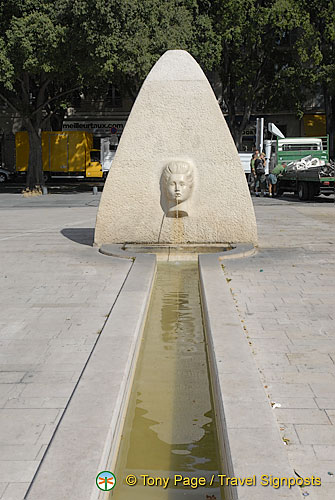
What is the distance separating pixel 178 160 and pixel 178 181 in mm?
386

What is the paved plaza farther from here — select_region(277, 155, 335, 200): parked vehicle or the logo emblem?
select_region(277, 155, 335, 200): parked vehicle

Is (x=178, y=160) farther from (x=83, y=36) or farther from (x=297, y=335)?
(x=83, y=36)

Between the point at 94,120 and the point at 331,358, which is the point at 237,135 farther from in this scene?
the point at 331,358

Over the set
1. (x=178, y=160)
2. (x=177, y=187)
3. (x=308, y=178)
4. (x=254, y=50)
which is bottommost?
(x=308, y=178)

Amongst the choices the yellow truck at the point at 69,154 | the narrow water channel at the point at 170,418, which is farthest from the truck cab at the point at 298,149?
the narrow water channel at the point at 170,418

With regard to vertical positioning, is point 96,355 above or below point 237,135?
below

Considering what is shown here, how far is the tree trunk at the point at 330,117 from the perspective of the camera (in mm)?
41688

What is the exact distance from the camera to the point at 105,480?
10.6ft

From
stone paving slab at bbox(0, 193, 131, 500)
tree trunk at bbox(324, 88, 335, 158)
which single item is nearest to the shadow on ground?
stone paving slab at bbox(0, 193, 131, 500)

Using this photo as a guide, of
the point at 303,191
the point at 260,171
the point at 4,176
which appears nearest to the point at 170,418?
the point at 303,191

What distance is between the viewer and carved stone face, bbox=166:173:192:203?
412 inches

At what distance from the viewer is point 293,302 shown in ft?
23.2

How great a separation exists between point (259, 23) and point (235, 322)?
32.5 m

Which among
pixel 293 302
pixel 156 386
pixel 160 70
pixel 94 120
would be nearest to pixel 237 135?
pixel 94 120
